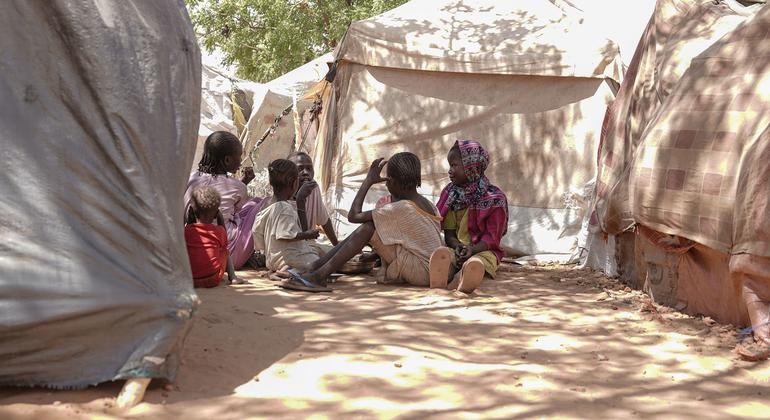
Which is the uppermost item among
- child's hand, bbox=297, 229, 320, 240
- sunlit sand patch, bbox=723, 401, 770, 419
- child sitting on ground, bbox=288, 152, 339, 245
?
child sitting on ground, bbox=288, 152, 339, 245

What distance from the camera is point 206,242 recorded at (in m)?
5.62

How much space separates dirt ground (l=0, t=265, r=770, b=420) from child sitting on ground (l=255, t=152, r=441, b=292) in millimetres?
347

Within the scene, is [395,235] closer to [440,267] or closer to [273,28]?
[440,267]

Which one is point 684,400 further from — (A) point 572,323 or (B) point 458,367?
(A) point 572,323

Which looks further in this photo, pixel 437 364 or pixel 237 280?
pixel 237 280

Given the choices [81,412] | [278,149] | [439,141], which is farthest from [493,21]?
[278,149]

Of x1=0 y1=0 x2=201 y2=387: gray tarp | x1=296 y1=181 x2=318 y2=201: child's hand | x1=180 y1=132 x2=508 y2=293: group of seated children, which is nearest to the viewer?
x1=0 y1=0 x2=201 y2=387: gray tarp

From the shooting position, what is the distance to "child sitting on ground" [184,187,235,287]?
5.61 metres

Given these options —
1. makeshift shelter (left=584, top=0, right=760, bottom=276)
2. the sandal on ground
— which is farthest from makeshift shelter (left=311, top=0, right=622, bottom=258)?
the sandal on ground

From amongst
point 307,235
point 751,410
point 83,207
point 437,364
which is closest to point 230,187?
point 307,235

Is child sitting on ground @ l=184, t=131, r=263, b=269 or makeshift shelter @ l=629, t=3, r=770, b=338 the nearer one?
makeshift shelter @ l=629, t=3, r=770, b=338

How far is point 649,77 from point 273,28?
41.7ft

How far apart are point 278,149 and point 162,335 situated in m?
13.4

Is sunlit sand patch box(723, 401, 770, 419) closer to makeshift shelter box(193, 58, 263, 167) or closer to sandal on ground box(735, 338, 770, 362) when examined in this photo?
sandal on ground box(735, 338, 770, 362)
